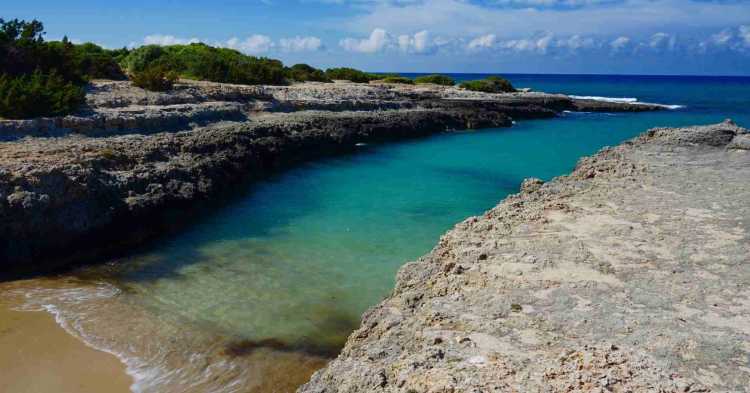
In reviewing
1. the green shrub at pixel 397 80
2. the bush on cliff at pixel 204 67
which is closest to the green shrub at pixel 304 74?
the bush on cliff at pixel 204 67

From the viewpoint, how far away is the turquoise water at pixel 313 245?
10.3 m

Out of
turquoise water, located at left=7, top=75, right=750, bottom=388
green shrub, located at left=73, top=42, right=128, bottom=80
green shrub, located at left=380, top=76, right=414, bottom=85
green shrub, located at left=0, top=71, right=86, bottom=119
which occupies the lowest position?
turquoise water, located at left=7, top=75, right=750, bottom=388

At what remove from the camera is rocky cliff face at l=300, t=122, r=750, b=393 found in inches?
195

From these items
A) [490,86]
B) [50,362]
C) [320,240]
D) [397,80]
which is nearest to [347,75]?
[397,80]

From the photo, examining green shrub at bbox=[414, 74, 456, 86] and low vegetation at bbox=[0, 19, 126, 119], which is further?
green shrub at bbox=[414, 74, 456, 86]

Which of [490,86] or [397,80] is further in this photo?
[490,86]

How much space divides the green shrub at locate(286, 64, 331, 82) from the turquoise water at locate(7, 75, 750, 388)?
727 inches

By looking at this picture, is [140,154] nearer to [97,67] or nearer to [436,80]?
[97,67]

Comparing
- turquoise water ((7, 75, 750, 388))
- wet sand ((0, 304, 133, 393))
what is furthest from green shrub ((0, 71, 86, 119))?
wet sand ((0, 304, 133, 393))

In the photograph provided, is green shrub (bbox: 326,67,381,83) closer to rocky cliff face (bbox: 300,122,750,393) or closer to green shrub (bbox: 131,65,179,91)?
green shrub (bbox: 131,65,179,91)

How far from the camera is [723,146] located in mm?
16531

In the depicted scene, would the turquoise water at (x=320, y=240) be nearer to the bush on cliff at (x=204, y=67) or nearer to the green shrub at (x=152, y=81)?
the green shrub at (x=152, y=81)

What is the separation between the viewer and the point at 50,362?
8484 mm

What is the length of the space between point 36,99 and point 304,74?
97.6 ft
